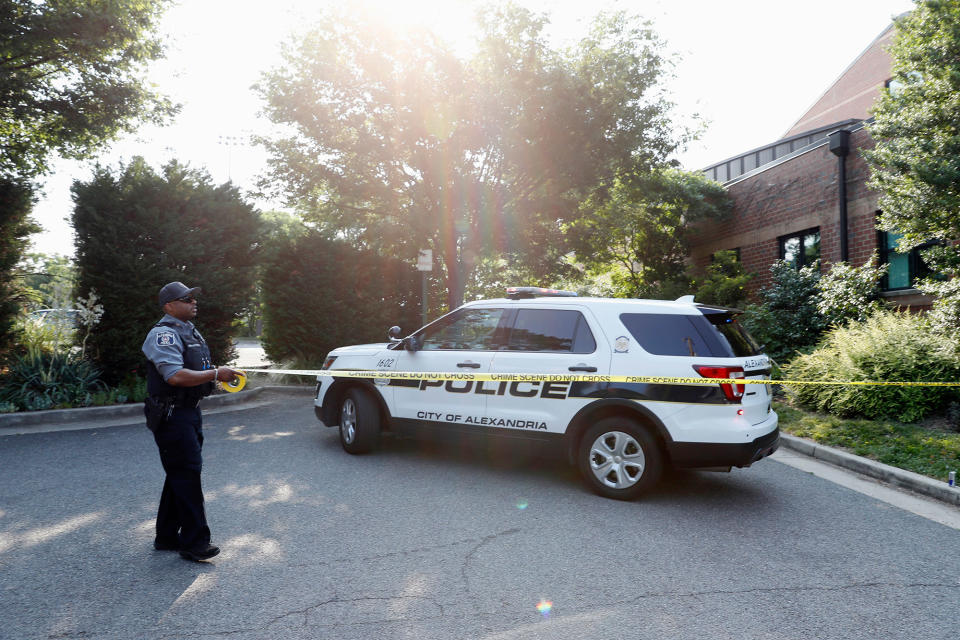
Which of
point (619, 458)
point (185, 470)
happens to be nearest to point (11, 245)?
point (185, 470)

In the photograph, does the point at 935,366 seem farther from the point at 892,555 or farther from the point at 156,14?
the point at 156,14

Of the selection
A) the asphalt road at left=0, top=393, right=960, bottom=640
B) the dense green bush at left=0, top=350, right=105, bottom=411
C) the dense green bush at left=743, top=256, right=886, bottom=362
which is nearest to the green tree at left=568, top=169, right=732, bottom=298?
the dense green bush at left=743, top=256, right=886, bottom=362

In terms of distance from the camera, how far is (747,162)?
93.5 feet

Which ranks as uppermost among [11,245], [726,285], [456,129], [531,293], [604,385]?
[456,129]

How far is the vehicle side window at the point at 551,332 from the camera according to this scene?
18.5 ft

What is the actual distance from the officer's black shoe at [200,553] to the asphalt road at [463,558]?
0.21 feet

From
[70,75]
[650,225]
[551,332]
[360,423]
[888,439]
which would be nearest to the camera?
[551,332]

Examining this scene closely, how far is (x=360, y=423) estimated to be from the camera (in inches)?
265

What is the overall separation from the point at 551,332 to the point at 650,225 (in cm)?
1527

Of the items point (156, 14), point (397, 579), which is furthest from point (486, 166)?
point (397, 579)

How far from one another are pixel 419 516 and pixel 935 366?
7398 mm

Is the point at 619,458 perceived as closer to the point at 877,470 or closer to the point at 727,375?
the point at 727,375

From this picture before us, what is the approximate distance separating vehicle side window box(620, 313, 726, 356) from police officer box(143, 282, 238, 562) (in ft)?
10.9

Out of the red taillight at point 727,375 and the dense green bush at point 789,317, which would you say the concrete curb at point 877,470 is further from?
the dense green bush at point 789,317
